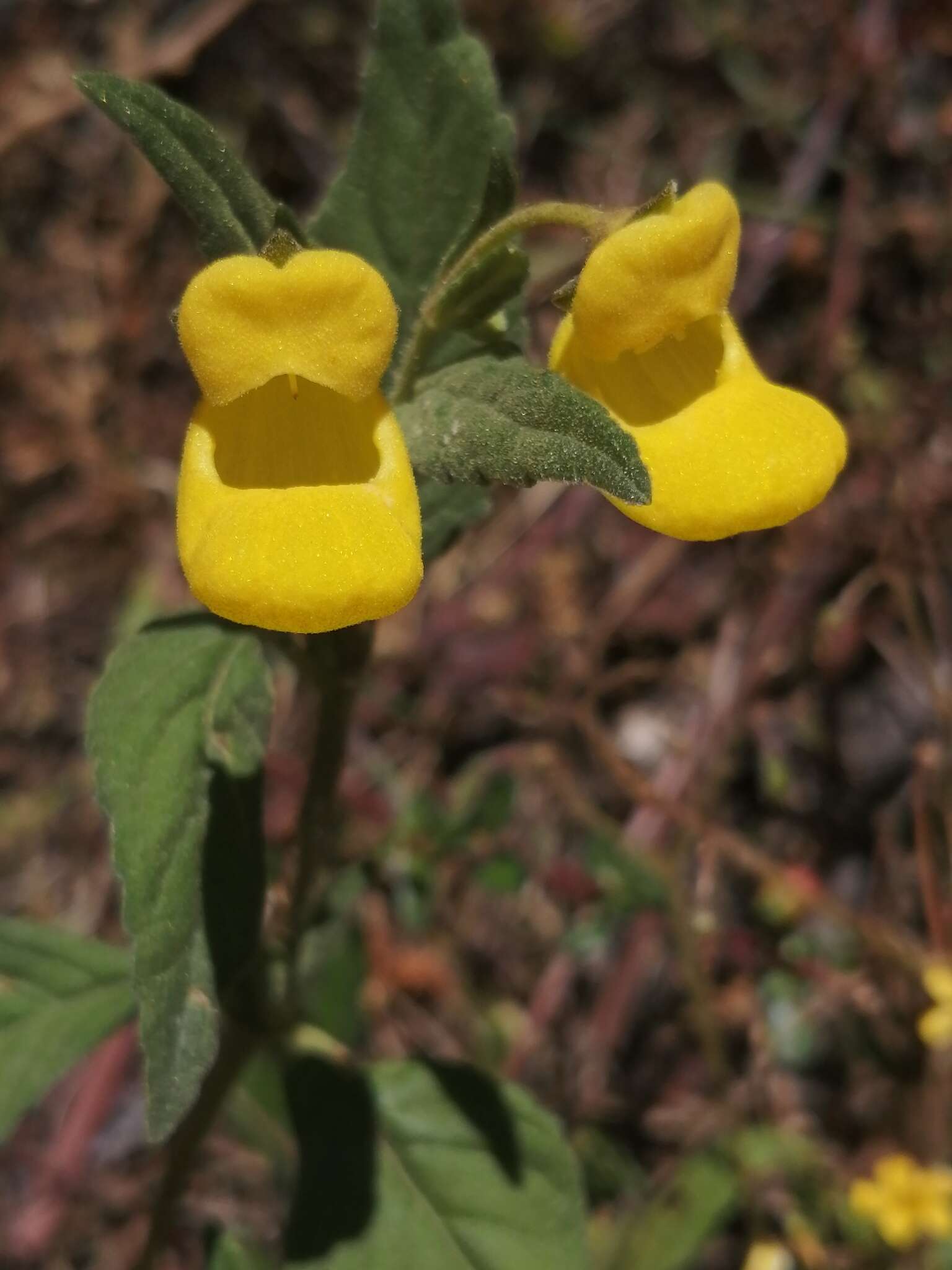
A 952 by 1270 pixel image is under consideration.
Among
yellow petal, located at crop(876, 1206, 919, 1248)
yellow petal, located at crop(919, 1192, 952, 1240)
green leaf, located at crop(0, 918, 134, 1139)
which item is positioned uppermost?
green leaf, located at crop(0, 918, 134, 1139)

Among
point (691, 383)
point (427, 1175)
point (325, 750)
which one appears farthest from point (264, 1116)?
point (691, 383)

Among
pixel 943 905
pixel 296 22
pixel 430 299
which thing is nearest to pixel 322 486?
pixel 430 299

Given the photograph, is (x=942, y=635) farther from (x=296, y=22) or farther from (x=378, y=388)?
(x=296, y=22)

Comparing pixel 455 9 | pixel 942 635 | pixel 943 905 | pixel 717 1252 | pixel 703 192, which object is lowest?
pixel 717 1252

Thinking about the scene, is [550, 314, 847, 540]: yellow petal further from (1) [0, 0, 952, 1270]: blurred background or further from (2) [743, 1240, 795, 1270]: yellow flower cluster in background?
(2) [743, 1240, 795, 1270]: yellow flower cluster in background

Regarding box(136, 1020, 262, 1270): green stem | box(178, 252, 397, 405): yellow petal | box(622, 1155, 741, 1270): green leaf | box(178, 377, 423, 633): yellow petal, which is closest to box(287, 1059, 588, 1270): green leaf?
box(136, 1020, 262, 1270): green stem
